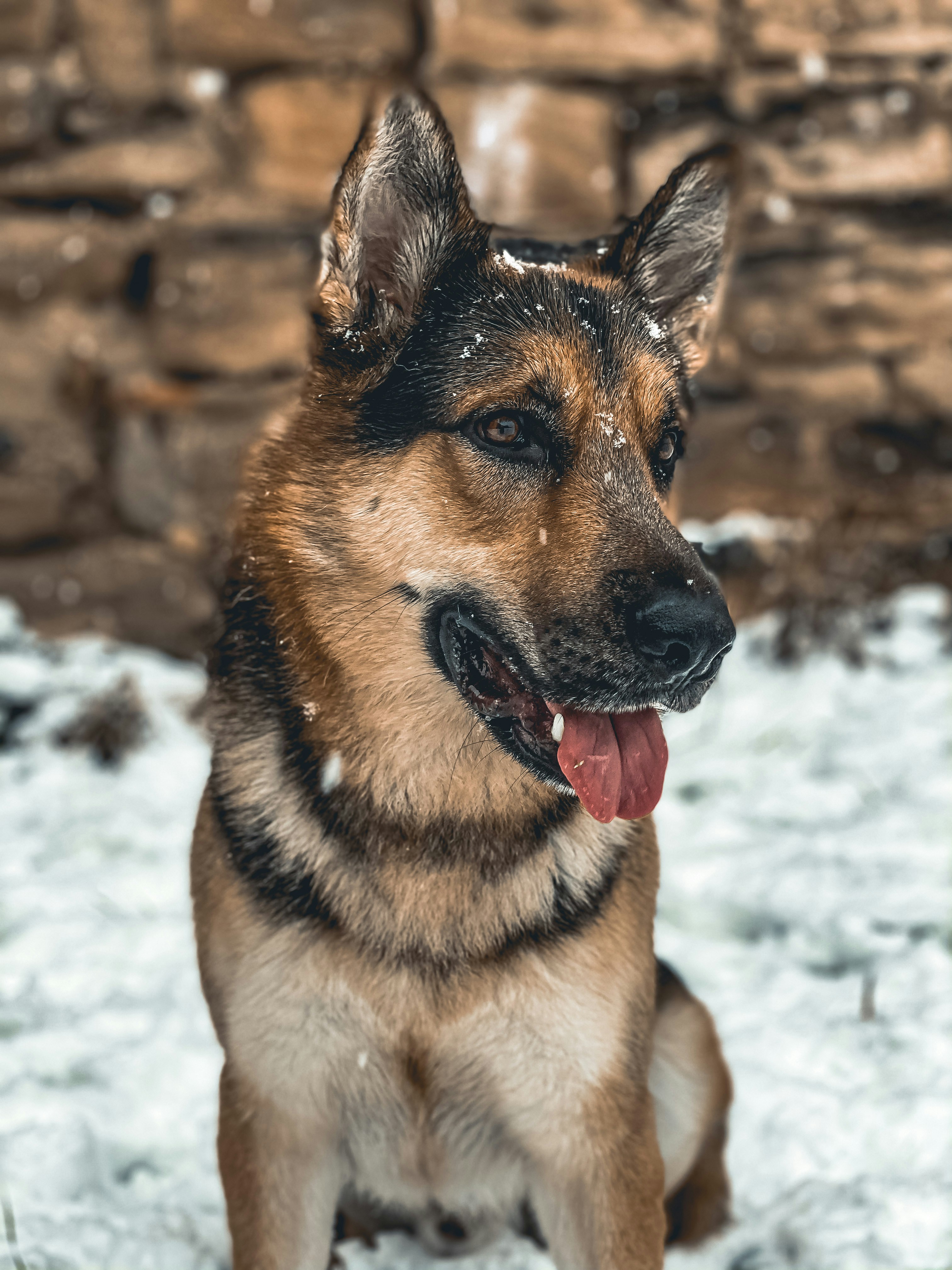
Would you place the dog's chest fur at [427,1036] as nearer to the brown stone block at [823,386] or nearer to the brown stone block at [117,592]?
the brown stone block at [117,592]

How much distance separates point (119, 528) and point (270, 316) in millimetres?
1205

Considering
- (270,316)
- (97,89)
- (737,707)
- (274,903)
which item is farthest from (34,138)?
(274,903)

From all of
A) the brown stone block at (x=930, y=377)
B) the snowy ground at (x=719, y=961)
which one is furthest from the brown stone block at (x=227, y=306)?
the brown stone block at (x=930, y=377)

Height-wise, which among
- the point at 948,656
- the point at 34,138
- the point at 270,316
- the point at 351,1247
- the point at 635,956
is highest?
the point at 34,138

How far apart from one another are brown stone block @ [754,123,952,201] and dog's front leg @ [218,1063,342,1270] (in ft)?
15.6

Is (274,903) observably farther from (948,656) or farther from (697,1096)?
(948,656)

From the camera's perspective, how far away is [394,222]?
1951mm

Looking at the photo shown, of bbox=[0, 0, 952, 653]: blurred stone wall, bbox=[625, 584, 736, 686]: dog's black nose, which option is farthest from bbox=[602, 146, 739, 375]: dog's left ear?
bbox=[0, 0, 952, 653]: blurred stone wall

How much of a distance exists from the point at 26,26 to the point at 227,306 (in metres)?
1.41

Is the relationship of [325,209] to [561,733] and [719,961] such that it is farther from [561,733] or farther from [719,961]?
[561,733]

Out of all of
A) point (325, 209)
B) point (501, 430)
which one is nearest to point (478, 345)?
point (501, 430)

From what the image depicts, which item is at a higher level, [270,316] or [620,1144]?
[270,316]

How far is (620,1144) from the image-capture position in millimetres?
1936

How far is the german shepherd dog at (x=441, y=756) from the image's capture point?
6.08ft
